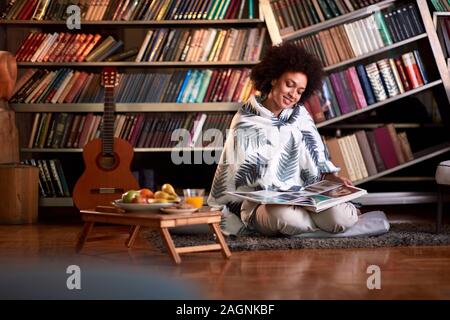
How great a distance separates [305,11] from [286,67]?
43.0 inches

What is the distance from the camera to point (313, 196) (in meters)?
3.95

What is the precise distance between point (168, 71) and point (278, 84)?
54.8 inches

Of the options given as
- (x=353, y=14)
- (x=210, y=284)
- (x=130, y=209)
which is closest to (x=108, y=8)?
(x=353, y=14)

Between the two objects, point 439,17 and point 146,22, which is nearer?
point 146,22

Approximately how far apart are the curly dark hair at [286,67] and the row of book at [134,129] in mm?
934

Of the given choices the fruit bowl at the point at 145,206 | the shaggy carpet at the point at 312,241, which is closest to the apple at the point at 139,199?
the fruit bowl at the point at 145,206

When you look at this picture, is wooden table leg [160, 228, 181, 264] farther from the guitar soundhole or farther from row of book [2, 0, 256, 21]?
row of book [2, 0, 256, 21]

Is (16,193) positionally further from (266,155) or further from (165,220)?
(165,220)

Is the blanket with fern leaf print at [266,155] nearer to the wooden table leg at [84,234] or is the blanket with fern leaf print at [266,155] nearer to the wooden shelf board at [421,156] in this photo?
the wooden table leg at [84,234]

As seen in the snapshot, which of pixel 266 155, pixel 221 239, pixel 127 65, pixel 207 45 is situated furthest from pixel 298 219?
pixel 127 65
